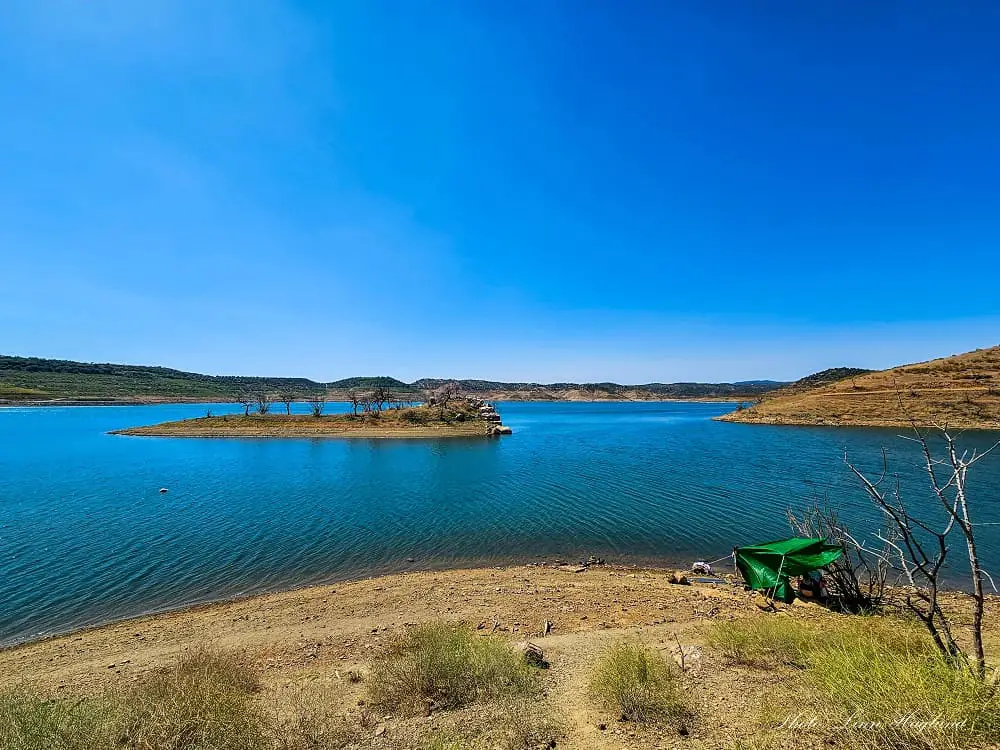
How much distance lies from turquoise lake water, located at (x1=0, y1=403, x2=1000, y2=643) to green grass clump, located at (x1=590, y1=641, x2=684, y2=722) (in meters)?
11.7

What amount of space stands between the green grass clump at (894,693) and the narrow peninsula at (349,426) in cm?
6390

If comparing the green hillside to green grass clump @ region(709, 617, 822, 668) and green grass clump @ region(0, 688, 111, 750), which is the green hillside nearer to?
green grass clump @ region(0, 688, 111, 750)

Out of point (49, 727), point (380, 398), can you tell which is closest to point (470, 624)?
point (49, 727)

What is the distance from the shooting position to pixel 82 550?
1880 cm

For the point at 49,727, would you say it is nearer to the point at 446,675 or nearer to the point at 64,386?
the point at 446,675

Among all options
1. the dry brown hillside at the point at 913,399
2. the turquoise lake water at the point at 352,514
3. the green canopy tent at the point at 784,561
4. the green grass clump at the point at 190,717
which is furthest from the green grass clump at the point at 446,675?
the dry brown hillside at the point at 913,399

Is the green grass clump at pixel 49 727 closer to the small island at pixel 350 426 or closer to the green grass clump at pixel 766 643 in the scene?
the green grass clump at pixel 766 643

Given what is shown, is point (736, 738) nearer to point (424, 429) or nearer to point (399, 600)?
point (399, 600)

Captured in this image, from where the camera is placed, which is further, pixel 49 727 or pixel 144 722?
pixel 144 722

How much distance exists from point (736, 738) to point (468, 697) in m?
3.77

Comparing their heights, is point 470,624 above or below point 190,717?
below

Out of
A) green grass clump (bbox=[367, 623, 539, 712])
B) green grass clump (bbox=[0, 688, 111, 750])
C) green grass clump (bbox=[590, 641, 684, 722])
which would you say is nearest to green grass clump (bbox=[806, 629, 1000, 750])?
green grass clump (bbox=[590, 641, 684, 722])

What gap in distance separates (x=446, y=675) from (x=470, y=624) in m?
5.02

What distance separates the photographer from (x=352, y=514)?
2492 centimetres
